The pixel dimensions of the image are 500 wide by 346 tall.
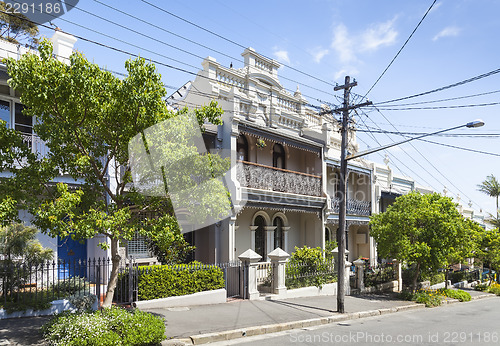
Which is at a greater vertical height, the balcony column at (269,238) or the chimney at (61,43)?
the chimney at (61,43)

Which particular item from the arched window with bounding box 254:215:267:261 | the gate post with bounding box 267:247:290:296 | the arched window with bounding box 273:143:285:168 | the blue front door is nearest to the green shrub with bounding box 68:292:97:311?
the blue front door

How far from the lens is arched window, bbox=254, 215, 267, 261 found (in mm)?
19547

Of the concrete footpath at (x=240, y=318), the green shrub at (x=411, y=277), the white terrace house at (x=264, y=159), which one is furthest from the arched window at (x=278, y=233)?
the green shrub at (x=411, y=277)

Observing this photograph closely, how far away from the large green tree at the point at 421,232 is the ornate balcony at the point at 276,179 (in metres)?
3.59

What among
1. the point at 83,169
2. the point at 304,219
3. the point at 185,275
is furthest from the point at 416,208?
the point at 83,169

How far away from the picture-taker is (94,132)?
8.97 metres

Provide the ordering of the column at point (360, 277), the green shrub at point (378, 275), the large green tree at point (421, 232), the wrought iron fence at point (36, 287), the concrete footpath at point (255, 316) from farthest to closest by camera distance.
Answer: the green shrub at point (378, 275) → the column at point (360, 277) → the large green tree at point (421, 232) → the wrought iron fence at point (36, 287) → the concrete footpath at point (255, 316)

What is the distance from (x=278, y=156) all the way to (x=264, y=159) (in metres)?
1.39

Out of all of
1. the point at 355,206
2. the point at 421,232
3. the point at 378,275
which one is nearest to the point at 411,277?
the point at 378,275

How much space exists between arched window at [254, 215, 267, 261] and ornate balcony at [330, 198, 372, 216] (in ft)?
14.9

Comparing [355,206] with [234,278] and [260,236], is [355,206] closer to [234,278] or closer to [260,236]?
[260,236]

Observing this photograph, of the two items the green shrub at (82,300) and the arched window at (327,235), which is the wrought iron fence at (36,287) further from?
the arched window at (327,235)

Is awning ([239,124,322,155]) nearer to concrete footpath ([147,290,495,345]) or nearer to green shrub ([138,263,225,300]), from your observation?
green shrub ([138,263,225,300])

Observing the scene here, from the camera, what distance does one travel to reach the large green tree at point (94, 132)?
7699 millimetres
